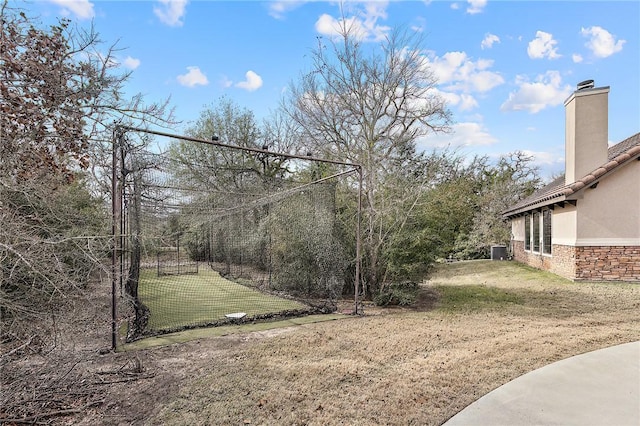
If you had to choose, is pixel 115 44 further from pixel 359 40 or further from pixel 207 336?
pixel 359 40

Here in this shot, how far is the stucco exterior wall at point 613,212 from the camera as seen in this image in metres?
→ 8.53

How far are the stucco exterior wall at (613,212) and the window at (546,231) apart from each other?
2102mm

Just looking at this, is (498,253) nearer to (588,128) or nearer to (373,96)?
(588,128)

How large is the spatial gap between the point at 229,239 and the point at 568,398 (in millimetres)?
7623

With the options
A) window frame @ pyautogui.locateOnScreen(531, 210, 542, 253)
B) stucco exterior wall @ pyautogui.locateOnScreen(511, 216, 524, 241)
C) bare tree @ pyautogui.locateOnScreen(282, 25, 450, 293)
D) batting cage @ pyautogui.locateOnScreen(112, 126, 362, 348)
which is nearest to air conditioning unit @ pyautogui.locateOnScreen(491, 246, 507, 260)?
stucco exterior wall @ pyautogui.locateOnScreen(511, 216, 524, 241)

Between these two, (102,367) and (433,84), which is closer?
(102,367)

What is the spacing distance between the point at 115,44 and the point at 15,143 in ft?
4.74

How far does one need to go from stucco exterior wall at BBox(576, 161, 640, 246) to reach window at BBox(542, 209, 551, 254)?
2.10m

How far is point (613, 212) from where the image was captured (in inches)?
339

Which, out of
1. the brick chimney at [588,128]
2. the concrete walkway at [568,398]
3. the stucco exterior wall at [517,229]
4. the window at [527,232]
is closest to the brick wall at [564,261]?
the brick chimney at [588,128]

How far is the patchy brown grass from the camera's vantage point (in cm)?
252

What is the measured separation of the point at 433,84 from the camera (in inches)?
475

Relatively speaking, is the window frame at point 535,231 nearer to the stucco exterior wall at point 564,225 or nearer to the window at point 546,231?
the window at point 546,231

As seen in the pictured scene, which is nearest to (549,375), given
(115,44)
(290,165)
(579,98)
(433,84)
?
(115,44)
